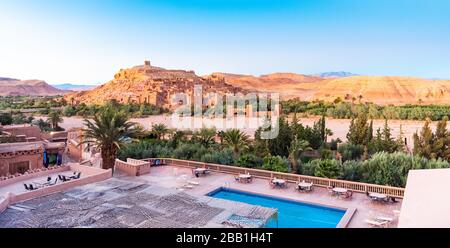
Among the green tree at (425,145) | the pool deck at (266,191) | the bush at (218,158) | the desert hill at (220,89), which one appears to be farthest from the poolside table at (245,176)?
the desert hill at (220,89)

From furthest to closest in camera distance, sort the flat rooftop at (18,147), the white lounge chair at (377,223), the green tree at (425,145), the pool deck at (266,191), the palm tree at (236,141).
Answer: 1. the palm tree at (236,141)
2. the green tree at (425,145)
3. the flat rooftop at (18,147)
4. the pool deck at (266,191)
5. the white lounge chair at (377,223)

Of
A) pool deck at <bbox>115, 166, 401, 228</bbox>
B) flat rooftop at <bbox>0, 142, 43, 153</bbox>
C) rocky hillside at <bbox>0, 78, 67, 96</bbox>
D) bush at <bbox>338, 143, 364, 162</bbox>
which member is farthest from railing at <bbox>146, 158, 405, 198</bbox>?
rocky hillside at <bbox>0, 78, 67, 96</bbox>

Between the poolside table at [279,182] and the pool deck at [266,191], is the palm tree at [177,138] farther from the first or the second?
the poolside table at [279,182]

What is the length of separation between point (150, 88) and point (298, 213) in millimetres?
78141

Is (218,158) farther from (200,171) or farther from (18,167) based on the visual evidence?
(18,167)

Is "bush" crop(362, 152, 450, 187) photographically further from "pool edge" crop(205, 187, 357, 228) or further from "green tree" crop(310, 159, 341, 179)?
"pool edge" crop(205, 187, 357, 228)

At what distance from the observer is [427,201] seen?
8.97 ft

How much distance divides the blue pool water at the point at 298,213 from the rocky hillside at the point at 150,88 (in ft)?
202

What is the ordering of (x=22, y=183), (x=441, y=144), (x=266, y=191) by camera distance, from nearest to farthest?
(x=22, y=183) < (x=266, y=191) < (x=441, y=144)

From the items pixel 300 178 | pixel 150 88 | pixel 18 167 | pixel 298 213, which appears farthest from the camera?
pixel 150 88

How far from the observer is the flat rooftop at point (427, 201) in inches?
86.5

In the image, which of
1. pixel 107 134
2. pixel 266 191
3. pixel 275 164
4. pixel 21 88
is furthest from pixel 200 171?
pixel 21 88

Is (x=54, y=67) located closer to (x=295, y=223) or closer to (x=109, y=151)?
(x=295, y=223)

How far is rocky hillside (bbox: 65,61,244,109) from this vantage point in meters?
78.3
